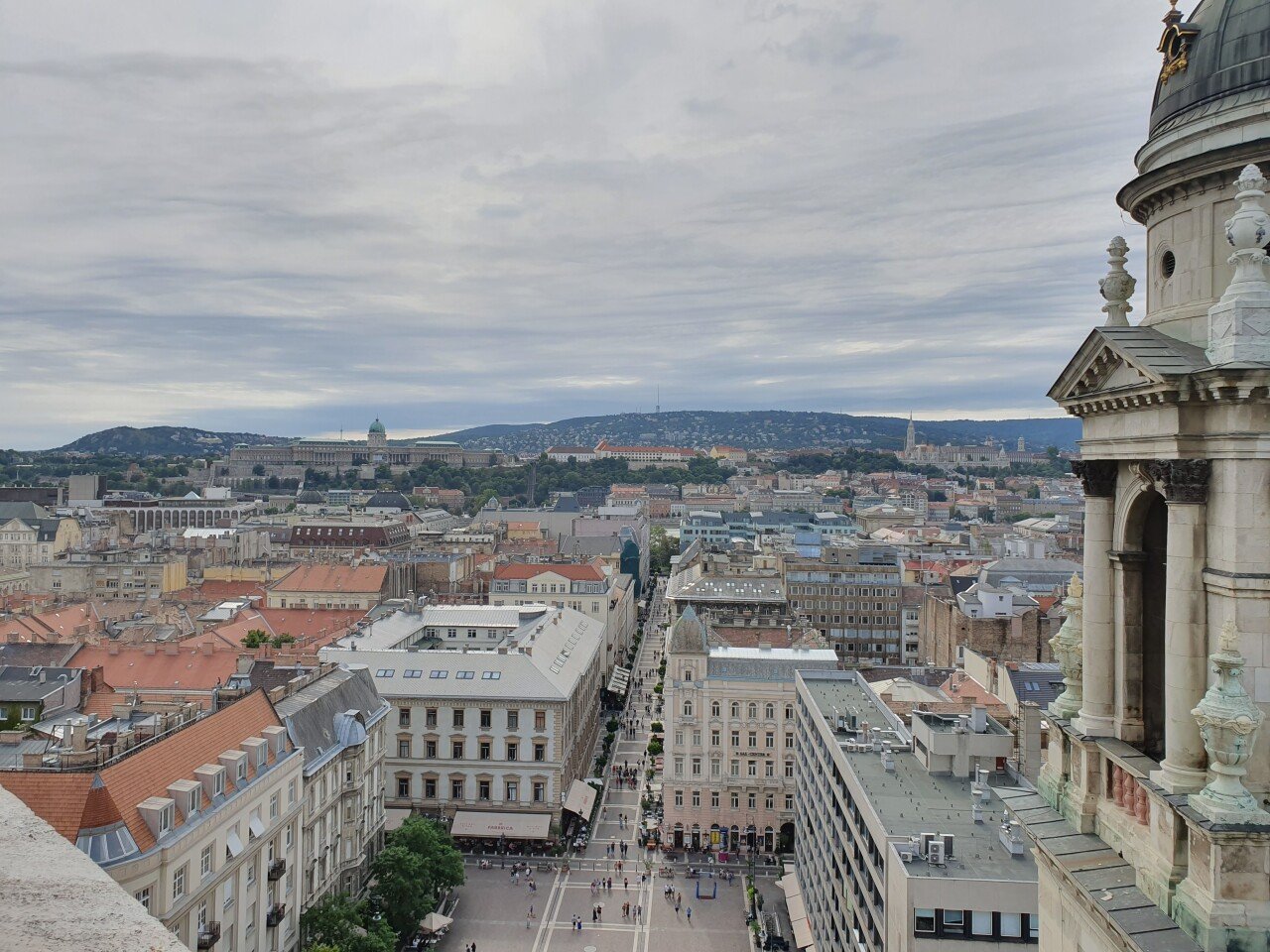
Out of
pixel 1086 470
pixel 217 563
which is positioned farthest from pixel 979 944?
pixel 217 563

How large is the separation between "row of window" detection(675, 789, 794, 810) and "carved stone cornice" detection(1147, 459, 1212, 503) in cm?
5174

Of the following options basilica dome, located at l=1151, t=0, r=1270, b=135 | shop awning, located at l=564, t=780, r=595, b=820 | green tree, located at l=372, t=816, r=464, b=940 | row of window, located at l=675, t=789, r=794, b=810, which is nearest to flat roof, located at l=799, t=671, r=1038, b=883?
row of window, located at l=675, t=789, r=794, b=810

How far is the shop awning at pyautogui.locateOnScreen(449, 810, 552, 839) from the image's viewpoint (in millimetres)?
60531

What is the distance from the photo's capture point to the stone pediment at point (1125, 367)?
44.0 feet

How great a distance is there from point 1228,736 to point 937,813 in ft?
84.4

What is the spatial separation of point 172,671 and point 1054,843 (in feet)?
203

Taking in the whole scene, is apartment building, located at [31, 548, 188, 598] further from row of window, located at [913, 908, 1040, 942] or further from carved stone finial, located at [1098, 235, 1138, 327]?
carved stone finial, located at [1098, 235, 1138, 327]

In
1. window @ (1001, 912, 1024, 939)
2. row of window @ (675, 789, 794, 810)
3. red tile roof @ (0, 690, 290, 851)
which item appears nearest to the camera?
window @ (1001, 912, 1024, 939)

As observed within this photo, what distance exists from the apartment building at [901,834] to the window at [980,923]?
0.10 ft

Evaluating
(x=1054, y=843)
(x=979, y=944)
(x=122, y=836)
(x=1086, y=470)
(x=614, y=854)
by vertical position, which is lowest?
(x=614, y=854)

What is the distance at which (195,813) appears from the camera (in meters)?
35.2

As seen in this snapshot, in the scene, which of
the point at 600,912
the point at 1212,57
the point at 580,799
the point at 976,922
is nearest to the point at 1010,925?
the point at 976,922

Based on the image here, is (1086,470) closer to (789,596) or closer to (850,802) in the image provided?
(850,802)

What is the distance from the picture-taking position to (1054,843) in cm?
1501
